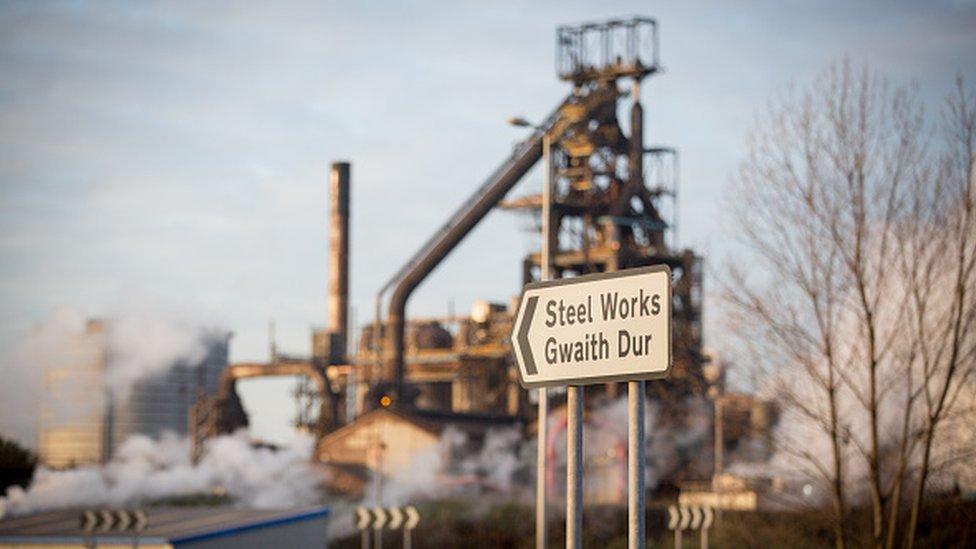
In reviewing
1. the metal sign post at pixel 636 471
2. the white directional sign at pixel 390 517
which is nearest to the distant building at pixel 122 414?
the white directional sign at pixel 390 517

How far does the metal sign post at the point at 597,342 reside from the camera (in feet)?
36.3

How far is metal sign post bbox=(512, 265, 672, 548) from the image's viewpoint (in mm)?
11070

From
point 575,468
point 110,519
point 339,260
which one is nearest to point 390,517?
point 110,519

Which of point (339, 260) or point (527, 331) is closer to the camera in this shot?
point (527, 331)

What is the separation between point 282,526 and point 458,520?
19.1m

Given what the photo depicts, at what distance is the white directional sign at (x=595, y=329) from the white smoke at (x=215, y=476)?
59662 millimetres

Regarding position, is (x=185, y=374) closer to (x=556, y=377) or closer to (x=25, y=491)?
(x=25, y=491)

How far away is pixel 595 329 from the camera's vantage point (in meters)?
11.4

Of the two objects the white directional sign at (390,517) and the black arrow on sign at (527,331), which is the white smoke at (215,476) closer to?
the white directional sign at (390,517)

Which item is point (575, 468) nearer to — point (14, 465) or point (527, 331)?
point (527, 331)

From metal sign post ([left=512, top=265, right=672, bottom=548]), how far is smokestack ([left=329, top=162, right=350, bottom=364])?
242 feet

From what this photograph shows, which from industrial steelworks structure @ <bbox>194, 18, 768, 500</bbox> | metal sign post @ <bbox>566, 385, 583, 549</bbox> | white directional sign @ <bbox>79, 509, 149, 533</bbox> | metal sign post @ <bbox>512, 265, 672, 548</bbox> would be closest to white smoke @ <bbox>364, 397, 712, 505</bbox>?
industrial steelworks structure @ <bbox>194, 18, 768, 500</bbox>

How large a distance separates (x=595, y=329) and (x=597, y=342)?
97 mm

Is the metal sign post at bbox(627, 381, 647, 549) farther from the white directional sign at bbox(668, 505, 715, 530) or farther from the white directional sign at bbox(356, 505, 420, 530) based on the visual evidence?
the white directional sign at bbox(356, 505, 420, 530)
